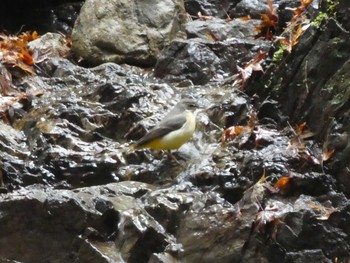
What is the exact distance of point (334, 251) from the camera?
18.6ft

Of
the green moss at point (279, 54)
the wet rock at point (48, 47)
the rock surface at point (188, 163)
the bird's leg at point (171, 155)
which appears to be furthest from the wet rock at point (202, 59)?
the bird's leg at point (171, 155)

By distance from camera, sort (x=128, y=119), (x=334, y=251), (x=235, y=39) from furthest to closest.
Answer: (x=235, y=39), (x=128, y=119), (x=334, y=251)

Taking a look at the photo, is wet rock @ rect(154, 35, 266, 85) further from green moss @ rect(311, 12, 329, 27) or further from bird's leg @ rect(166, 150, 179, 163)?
bird's leg @ rect(166, 150, 179, 163)

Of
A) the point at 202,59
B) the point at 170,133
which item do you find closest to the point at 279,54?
the point at 202,59

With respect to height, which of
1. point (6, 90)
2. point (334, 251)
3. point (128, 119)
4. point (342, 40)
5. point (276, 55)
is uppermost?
point (342, 40)

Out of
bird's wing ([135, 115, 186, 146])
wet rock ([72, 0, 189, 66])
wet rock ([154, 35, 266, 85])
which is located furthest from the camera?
wet rock ([72, 0, 189, 66])

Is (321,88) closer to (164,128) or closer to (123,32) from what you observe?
(164,128)

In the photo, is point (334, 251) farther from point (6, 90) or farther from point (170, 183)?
point (6, 90)

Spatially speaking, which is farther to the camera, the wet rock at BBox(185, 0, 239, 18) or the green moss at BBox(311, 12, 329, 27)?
the wet rock at BBox(185, 0, 239, 18)

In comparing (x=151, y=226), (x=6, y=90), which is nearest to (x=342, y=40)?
(x=151, y=226)

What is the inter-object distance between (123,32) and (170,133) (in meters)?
3.38

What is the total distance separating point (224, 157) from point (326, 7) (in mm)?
2078

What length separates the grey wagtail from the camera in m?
7.21

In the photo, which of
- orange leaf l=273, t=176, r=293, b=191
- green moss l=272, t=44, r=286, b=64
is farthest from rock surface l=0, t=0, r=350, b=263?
green moss l=272, t=44, r=286, b=64
